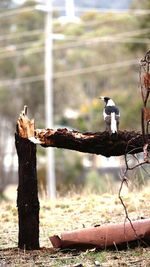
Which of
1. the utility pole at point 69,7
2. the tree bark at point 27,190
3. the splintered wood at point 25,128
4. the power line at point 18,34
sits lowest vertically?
the tree bark at point 27,190

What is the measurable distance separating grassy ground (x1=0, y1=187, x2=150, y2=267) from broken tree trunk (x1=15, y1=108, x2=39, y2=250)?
0.81 feet

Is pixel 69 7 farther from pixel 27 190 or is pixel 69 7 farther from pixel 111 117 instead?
pixel 27 190

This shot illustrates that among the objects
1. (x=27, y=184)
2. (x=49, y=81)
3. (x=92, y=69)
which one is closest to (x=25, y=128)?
(x=27, y=184)

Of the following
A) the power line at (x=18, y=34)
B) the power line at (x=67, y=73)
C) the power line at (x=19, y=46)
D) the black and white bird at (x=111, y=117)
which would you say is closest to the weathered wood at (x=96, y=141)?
the black and white bird at (x=111, y=117)

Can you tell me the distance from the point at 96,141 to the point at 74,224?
232 cm

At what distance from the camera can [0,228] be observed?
9391mm

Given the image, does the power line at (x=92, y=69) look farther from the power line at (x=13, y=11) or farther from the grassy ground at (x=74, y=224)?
the grassy ground at (x=74, y=224)

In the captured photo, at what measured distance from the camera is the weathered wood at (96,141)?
718 cm

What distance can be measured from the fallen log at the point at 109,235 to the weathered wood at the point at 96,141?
730mm

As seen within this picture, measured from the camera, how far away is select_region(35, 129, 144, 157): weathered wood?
283 inches

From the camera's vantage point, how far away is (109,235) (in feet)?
23.2

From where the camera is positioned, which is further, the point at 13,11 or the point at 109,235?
the point at 13,11

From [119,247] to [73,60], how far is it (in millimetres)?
33193

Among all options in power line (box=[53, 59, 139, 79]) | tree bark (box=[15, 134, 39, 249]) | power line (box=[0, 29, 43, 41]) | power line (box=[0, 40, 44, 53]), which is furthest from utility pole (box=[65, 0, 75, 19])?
tree bark (box=[15, 134, 39, 249])
